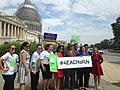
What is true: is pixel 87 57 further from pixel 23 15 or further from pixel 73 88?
pixel 23 15

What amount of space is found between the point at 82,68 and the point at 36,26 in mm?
115655

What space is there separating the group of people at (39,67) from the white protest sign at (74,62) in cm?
15

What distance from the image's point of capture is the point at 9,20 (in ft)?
282

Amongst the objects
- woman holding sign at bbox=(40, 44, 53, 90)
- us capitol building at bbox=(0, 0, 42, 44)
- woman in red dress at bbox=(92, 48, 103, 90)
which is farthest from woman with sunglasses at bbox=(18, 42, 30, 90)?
us capitol building at bbox=(0, 0, 42, 44)

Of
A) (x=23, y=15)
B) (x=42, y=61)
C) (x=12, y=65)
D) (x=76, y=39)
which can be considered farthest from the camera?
(x=23, y=15)

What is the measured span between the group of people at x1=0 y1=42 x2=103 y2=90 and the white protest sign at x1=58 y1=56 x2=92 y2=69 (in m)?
0.15

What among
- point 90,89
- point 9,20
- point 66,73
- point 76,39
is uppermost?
point 9,20

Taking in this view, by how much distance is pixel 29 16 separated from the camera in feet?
394

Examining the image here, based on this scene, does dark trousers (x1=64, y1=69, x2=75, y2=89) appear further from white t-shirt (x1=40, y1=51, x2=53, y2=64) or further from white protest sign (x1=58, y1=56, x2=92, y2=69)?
white t-shirt (x1=40, y1=51, x2=53, y2=64)

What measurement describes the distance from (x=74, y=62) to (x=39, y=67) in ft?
5.27

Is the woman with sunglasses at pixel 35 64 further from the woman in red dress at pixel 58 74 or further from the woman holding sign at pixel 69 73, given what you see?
the woman holding sign at pixel 69 73

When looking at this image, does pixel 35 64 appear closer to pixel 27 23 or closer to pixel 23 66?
pixel 23 66

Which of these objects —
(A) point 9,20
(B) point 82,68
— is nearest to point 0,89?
(B) point 82,68

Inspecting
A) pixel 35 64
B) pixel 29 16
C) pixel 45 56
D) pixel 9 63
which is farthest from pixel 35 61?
pixel 29 16
